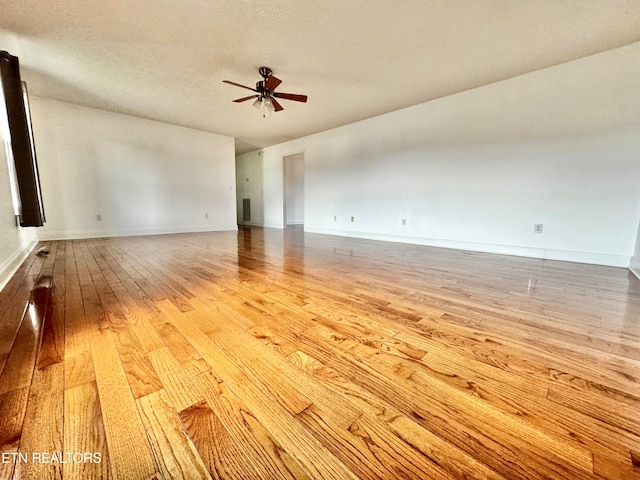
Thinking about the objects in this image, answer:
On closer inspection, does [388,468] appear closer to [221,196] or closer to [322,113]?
[322,113]

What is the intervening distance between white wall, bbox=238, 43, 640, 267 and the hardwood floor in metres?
1.41

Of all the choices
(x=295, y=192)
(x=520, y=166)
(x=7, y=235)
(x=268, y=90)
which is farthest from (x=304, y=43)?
(x=295, y=192)

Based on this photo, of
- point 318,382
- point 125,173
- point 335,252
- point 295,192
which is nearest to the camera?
point 318,382

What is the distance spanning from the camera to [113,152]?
4961 mm

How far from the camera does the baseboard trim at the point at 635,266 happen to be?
8.29ft

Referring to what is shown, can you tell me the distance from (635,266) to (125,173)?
→ 7.91 m

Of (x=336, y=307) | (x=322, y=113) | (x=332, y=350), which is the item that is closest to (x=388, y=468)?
(x=332, y=350)

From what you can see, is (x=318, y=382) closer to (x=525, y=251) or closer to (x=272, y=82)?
(x=272, y=82)

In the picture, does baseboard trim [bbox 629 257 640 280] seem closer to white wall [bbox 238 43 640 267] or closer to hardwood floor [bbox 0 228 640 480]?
white wall [bbox 238 43 640 267]

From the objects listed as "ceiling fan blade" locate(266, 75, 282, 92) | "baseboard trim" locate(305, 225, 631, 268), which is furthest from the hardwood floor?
"ceiling fan blade" locate(266, 75, 282, 92)

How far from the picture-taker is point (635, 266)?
2.64 metres

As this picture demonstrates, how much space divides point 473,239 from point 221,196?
5.78 meters

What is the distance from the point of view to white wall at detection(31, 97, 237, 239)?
446 centimetres

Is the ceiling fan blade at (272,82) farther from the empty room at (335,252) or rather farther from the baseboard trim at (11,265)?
the baseboard trim at (11,265)
